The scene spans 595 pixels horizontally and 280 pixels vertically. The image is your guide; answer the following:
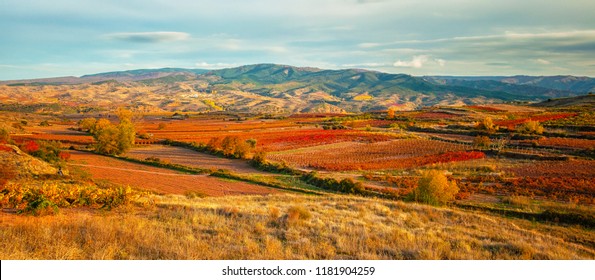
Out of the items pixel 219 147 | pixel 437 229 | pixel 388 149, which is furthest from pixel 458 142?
pixel 437 229

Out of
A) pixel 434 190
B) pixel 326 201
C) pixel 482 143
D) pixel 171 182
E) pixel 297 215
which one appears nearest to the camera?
pixel 297 215

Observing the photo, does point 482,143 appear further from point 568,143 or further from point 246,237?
point 246,237

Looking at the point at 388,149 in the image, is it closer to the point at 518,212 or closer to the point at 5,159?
the point at 518,212

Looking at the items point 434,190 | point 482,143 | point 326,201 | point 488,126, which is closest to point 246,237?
point 326,201

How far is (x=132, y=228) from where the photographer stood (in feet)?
33.5

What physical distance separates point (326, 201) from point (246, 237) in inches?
419

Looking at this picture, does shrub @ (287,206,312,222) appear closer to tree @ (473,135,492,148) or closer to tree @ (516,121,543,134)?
tree @ (473,135,492,148)

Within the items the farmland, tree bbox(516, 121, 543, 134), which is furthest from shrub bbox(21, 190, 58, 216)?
tree bbox(516, 121, 543, 134)

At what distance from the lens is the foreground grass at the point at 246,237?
8.49 metres

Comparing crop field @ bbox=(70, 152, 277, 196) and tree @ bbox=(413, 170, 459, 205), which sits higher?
tree @ bbox=(413, 170, 459, 205)

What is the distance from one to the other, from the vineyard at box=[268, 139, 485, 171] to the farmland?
249 mm

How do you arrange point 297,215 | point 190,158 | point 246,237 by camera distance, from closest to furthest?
point 246,237
point 297,215
point 190,158

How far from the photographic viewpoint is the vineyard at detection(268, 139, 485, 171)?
4597 cm

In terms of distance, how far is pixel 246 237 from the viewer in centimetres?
1012
